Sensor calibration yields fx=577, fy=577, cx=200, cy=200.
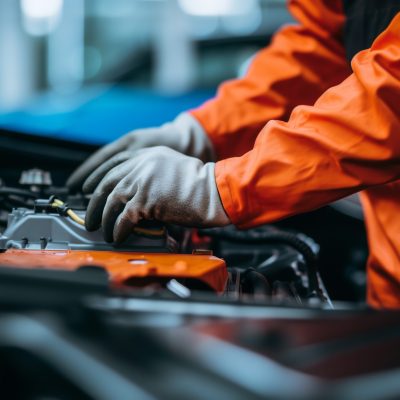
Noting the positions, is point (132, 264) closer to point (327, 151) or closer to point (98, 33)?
point (327, 151)

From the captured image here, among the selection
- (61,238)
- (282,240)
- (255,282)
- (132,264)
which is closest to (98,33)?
(282,240)

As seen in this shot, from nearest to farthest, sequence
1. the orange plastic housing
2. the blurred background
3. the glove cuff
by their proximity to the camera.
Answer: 1. the orange plastic housing
2. the glove cuff
3. the blurred background

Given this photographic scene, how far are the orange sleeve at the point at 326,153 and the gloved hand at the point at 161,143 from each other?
0.35 meters

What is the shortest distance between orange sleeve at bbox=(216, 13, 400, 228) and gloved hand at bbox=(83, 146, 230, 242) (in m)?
0.03

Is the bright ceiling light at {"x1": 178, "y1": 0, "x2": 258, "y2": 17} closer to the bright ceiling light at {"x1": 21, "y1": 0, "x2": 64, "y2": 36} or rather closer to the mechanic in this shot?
the bright ceiling light at {"x1": 21, "y1": 0, "x2": 64, "y2": 36}

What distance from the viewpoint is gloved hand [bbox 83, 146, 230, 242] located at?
895mm

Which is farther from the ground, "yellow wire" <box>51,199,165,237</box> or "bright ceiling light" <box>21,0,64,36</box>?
A: "bright ceiling light" <box>21,0,64,36</box>

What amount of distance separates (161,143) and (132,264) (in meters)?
0.55

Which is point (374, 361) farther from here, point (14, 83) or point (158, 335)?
point (14, 83)

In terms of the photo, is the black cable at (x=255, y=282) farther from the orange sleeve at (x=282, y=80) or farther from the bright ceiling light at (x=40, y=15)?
the bright ceiling light at (x=40, y=15)

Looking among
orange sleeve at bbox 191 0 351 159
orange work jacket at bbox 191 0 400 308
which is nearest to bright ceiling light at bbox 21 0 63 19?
orange sleeve at bbox 191 0 351 159

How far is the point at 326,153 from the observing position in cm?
87

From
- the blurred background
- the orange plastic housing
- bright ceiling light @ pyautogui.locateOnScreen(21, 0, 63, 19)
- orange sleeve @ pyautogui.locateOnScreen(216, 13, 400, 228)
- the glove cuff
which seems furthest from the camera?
bright ceiling light @ pyautogui.locateOnScreen(21, 0, 63, 19)

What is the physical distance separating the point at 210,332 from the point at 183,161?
1.54 ft
